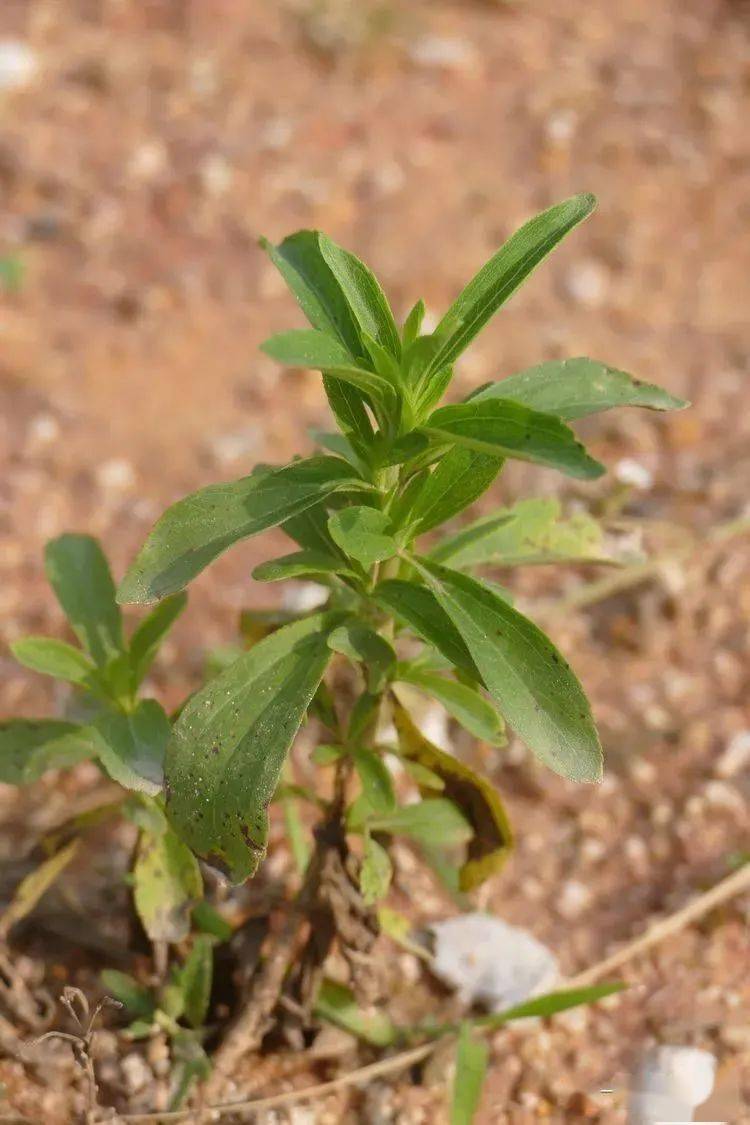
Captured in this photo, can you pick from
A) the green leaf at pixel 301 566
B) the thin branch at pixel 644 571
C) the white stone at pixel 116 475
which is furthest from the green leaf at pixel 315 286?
the white stone at pixel 116 475

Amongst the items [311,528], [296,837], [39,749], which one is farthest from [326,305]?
[296,837]

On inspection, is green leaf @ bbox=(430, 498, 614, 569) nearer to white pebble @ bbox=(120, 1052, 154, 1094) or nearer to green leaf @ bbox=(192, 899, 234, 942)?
green leaf @ bbox=(192, 899, 234, 942)

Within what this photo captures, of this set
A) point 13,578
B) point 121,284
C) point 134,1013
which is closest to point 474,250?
point 121,284

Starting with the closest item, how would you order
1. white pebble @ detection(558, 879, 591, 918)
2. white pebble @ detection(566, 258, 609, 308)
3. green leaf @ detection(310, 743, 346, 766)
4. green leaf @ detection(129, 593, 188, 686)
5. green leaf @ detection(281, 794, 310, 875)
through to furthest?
green leaf @ detection(310, 743, 346, 766), green leaf @ detection(129, 593, 188, 686), green leaf @ detection(281, 794, 310, 875), white pebble @ detection(558, 879, 591, 918), white pebble @ detection(566, 258, 609, 308)

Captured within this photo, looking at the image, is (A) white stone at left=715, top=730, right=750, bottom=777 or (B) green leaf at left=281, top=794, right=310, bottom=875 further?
(A) white stone at left=715, top=730, right=750, bottom=777

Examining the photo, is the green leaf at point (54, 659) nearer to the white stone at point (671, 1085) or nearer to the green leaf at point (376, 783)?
the green leaf at point (376, 783)

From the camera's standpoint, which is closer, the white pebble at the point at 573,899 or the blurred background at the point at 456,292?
the white pebble at the point at 573,899

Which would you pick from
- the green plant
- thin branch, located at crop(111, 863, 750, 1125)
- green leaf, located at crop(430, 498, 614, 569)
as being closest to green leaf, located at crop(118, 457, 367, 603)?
the green plant
